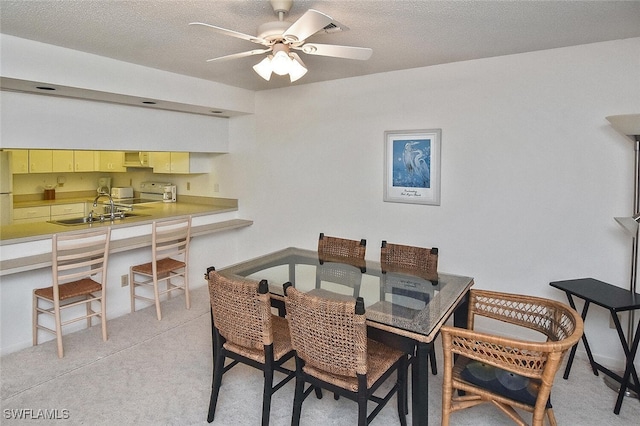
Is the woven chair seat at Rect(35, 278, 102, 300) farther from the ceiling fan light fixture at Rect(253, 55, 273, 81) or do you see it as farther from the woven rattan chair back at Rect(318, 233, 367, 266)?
the ceiling fan light fixture at Rect(253, 55, 273, 81)

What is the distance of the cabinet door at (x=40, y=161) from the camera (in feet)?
16.1

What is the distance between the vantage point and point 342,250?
315 cm

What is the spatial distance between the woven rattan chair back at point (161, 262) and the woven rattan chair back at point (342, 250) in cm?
150

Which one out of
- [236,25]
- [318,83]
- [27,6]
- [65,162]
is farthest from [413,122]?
[65,162]

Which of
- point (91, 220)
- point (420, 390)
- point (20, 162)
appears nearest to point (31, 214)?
point (20, 162)

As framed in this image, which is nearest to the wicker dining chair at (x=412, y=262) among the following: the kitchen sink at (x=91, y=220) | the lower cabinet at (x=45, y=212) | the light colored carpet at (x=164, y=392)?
the light colored carpet at (x=164, y=392)

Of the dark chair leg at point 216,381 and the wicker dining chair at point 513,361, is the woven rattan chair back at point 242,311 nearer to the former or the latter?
the dark chair leg at point 216,381

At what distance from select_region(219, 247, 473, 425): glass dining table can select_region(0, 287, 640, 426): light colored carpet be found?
60 cm

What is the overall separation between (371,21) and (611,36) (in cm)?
171

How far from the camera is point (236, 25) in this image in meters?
2.37

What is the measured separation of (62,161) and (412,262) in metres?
5.01

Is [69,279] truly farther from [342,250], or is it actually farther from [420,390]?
[420,390]

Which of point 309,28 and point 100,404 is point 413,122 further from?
point 100,404

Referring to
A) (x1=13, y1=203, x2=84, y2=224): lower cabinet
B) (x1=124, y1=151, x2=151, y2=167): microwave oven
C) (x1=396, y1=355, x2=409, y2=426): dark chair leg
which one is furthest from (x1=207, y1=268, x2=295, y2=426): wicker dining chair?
(x1=13, y1=203, x2=84, y2=224): lower cabinet
